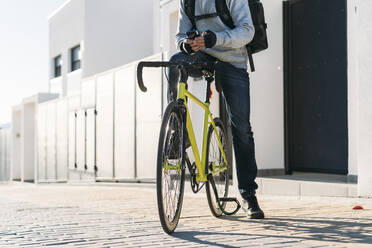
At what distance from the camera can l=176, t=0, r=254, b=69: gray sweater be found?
3.53 m

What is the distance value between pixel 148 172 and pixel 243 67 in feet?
24.8

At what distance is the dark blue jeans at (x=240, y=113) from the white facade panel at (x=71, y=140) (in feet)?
47.0

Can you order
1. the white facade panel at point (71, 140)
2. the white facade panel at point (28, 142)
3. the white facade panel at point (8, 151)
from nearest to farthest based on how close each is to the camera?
the white facade panel at point (71, 140) → the white facade panel at point (28, 142) → the white facade panel at point (8, 151)

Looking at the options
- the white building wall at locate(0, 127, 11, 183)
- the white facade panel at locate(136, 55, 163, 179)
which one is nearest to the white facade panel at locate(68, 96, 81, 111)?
the white facade panel at locate(136, 55, 163, 179)

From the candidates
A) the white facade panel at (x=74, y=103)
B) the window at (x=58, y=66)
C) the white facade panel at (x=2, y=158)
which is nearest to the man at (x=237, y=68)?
the white facade panel at (x=74, y=103)

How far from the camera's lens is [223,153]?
4.11 metres

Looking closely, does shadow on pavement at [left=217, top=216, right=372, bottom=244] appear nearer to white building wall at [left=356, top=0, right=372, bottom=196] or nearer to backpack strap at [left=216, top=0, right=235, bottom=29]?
backpack strap at [left=216, top=0, right=235, bottom=29]

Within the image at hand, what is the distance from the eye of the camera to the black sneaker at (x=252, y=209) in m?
3.66

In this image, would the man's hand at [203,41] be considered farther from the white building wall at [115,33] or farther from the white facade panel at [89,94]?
the white building wall at [115,33]

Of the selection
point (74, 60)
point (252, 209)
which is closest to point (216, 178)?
point (252, 209)

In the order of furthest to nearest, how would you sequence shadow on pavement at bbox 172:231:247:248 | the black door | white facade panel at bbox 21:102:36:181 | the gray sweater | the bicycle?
white facade panel at bbox 21:102:36:181
the black door
the gray sweater
the bicycle
shadow on pavement at bbox 172:231:247:248

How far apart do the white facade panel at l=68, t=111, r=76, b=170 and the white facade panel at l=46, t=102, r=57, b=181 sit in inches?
90.1

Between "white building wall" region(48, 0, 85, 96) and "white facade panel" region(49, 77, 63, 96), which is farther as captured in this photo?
"white facade panel" region(49, 77, 63, 96)

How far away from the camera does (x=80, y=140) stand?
16703 millimetres
